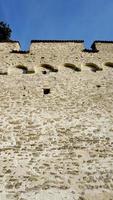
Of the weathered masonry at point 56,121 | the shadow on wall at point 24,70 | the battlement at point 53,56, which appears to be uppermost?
the battlement at point 53,56

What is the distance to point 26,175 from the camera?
865cm

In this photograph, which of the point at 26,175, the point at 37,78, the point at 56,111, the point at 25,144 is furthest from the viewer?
the point at 37,78

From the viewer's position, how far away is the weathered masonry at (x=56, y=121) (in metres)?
8.49

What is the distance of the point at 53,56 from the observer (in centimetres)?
1241

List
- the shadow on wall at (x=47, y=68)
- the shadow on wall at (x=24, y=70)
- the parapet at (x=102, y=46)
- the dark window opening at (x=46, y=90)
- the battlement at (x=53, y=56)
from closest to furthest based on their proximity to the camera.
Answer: the dark window opening at (x=46, y=90) < the shadow on wall at (x=24, y=70) < the shadow on wall at (x=47, y=68) < the battlement at (x=53, y=56) < the parapet at (x=102, y=46)

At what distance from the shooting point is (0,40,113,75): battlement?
12000mm

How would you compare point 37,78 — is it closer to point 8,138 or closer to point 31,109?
point 31,109

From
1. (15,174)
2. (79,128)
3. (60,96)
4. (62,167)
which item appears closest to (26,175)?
(15,174)

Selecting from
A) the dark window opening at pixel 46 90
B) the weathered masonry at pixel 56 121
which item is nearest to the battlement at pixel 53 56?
the weathered masonry at pixel 56 121

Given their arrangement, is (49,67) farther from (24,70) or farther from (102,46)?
(102,46)

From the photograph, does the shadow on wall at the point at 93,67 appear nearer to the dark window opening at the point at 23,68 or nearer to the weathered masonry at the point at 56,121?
the weathered masonry at the point at 56,121

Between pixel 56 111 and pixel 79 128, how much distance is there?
2.98 ft

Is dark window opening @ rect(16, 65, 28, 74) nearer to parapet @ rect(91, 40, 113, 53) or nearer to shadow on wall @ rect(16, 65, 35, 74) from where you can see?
shadow on wall @ rect(16, 65, 35, 74)

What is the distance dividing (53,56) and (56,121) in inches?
121
